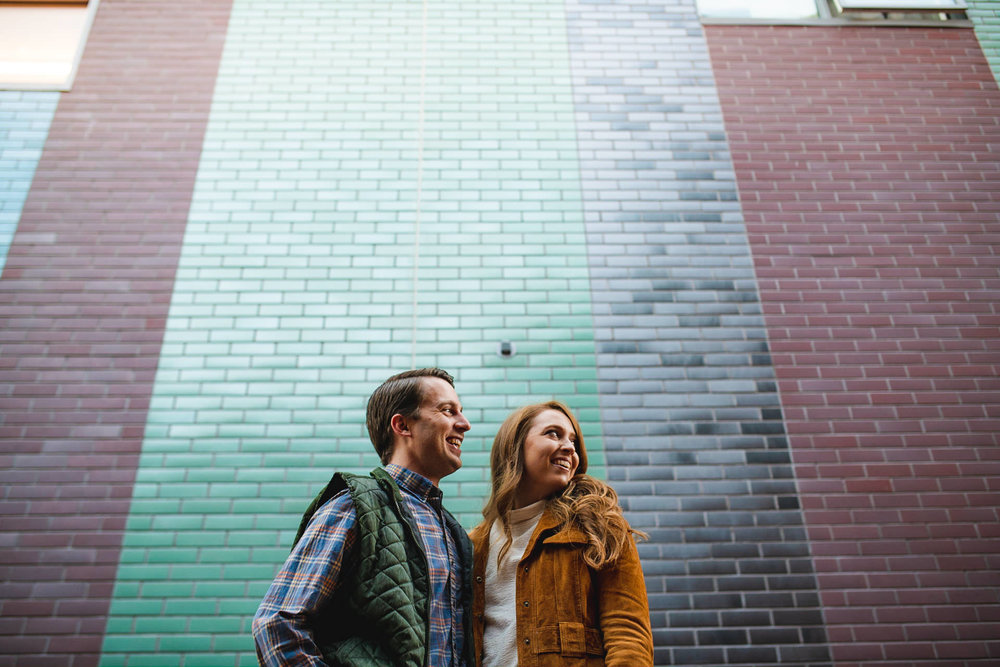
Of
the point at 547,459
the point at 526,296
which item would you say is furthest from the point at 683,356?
the point at 547,459

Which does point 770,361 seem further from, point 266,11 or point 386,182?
point 266,11

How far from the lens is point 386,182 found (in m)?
3.59

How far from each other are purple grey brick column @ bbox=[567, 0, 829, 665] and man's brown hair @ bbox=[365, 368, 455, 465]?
140 cm

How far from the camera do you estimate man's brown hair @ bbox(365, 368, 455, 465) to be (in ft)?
6.17

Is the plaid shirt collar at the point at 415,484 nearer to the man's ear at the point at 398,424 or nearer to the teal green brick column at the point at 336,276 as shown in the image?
the man's ear at the point at 398,424

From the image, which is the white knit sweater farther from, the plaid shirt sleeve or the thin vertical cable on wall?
the thin vertical cable on wall

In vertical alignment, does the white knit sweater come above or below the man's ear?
below

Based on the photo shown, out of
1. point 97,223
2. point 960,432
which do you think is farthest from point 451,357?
point 960,432

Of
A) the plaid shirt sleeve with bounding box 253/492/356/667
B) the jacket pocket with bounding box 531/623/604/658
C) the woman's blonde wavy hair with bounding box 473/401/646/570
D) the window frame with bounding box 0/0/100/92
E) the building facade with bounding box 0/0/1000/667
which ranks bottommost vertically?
the jacket pocket with bounding box 531/623/604/658

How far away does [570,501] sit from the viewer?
1847 millimetres

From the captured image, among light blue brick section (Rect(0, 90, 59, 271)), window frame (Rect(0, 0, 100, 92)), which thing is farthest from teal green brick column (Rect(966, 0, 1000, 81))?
light blue brick section (Rect(0, 90, 59, 271))

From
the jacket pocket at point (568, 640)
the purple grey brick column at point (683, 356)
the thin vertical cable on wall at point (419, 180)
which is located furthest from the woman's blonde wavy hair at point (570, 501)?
the thin vertical cable on wall at point (419, 180)

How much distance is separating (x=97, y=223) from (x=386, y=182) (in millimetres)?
1570

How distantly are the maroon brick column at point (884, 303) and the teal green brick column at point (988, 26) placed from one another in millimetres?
82
